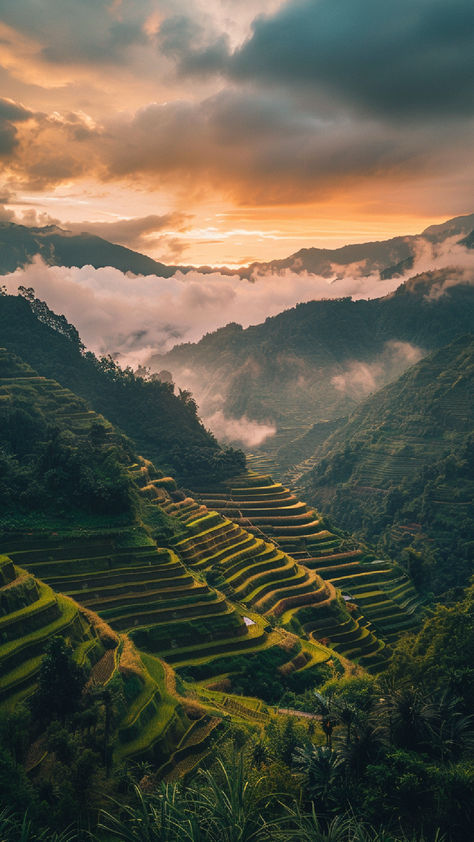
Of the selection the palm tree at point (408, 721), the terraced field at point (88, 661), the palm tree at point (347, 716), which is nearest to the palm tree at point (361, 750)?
the palm tree at point (347, 716)

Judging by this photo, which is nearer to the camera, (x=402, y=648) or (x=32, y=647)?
(x=32, y=647)

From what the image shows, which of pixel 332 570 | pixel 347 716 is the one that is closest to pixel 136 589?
pixel 347 716

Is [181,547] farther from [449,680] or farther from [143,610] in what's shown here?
[449,680]

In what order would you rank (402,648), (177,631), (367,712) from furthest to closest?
(177,631) < (402,648) < (367,712)

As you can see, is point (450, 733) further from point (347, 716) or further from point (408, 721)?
point (347, 716)

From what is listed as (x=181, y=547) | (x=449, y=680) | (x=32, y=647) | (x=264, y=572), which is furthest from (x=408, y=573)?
(x=32, y=647)

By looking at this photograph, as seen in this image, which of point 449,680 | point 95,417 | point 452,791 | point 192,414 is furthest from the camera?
point 192,414
